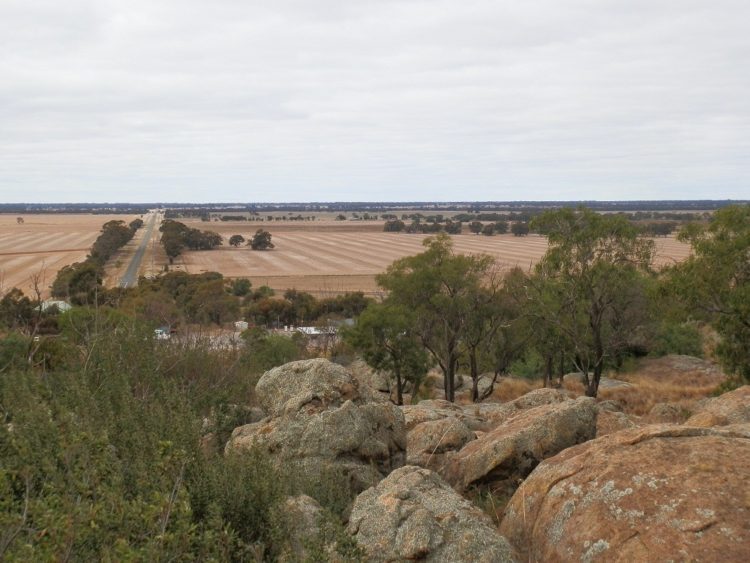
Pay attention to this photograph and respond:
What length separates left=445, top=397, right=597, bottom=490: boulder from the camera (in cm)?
950

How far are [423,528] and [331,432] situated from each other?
12.1 feet

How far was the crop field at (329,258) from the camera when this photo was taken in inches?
3509

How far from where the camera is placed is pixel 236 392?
1531cm

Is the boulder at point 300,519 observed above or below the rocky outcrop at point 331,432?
above

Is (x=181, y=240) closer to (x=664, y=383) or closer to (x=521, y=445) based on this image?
(x=664, y=383)

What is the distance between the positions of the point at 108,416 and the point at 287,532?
131 inches

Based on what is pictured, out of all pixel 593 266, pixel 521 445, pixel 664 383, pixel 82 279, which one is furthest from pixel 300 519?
pixel 82 279

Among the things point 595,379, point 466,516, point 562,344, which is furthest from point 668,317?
point 466,516

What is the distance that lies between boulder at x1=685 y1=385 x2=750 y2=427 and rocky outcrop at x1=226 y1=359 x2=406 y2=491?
4.77m

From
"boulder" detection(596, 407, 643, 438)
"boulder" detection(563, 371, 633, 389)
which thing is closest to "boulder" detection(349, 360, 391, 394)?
"boulder" detection(563, 371, 633, 389)

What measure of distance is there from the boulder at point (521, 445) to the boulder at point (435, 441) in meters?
0.80

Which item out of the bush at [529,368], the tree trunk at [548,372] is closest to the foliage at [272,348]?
the tree trunk at [548,372]

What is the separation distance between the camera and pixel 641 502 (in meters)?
6.36

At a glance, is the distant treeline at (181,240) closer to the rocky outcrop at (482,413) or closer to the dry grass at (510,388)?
the dry grass at (510,388)
